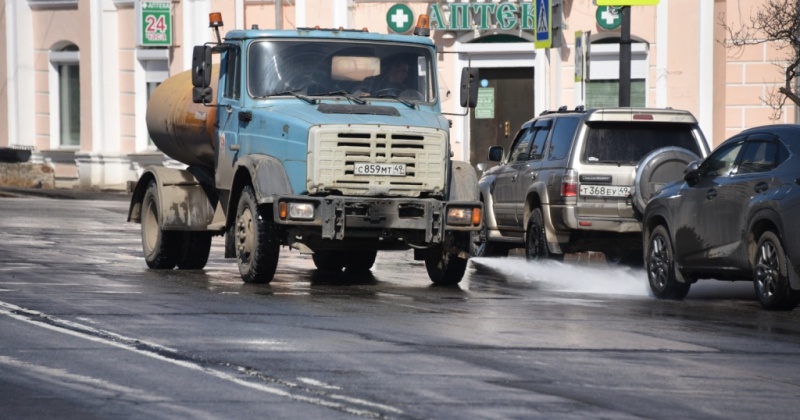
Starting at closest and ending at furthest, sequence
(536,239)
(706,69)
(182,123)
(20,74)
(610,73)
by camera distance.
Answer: (182,123) < (536,239) < (706,69) < (610,73) < (20,74)

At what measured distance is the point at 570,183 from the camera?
63.3 ft

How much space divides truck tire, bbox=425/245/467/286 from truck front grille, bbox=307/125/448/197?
107cm

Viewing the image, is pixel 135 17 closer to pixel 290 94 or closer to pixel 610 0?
pixel 610 0

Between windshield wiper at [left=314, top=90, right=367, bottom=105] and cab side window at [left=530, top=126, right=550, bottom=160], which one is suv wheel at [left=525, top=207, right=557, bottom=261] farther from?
windshield wiper at [left=314, top=90, right=367, bottom=105]

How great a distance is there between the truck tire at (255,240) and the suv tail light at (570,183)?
12.4 ft

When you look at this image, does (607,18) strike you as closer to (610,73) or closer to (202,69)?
(610,73)

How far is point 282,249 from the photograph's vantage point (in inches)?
960

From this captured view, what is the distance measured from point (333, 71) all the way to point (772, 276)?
508cm

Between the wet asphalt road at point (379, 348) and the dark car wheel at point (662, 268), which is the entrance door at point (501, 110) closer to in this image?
the wet asphalt road at point (379, 348)

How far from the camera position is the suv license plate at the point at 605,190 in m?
19.1

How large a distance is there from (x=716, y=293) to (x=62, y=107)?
97.3 feet

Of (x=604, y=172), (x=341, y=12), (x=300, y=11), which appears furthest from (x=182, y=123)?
(x=300, y=11)

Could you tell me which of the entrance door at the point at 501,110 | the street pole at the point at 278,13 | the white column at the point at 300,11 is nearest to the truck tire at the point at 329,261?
the entrance door at the point at 501,110

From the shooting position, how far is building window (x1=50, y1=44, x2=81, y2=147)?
44.2 m
